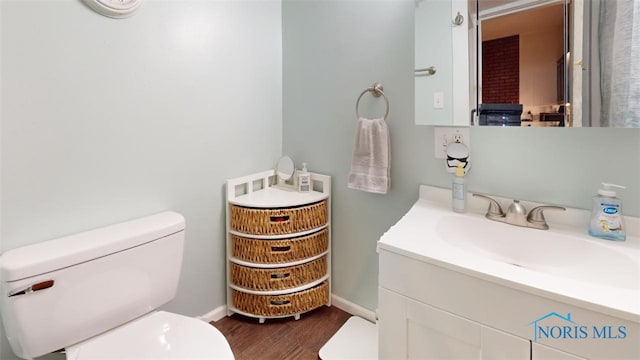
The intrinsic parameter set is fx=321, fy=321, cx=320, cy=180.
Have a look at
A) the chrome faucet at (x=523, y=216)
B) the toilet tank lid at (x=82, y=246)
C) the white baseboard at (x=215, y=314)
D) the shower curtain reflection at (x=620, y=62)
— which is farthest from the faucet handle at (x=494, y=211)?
the white baseboard at (x=215, y=314)

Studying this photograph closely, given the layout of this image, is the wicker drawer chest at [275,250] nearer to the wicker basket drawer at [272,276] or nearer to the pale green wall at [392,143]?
the wicker basket drawer at [272,276]

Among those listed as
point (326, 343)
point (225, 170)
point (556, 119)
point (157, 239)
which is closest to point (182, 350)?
point (157, 239)

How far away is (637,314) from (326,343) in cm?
125

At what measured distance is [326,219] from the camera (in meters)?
1.80

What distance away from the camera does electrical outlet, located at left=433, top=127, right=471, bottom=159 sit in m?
1.30

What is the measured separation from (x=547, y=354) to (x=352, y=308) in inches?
46.0

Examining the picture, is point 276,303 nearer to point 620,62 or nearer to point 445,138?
point 445,138

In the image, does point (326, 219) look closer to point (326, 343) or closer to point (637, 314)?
point (326, 343)

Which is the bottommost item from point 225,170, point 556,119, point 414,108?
point 225,170

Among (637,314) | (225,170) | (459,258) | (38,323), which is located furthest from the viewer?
(225,170)

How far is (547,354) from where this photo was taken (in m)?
0.74

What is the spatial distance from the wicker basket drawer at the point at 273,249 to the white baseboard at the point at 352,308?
13.9 inches

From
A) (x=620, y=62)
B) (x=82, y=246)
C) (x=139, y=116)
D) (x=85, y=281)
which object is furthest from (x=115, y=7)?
(x=620, y=62)

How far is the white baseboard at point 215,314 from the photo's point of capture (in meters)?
1.71
